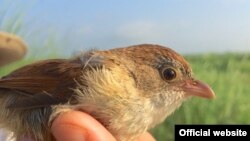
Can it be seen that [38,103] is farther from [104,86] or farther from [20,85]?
[104,86]

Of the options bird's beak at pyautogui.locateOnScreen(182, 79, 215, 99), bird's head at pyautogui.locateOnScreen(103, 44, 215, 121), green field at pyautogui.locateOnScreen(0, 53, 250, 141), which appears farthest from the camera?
green field at pyautogui.locateOnScreen(0, 53, 250, 141)

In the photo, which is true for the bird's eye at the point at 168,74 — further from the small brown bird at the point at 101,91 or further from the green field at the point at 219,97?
the green field at the point at 219,97

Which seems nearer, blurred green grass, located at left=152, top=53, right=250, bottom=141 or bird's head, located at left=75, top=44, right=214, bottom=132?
bird's head, located at left=75, top=44, right=214, bottom=132

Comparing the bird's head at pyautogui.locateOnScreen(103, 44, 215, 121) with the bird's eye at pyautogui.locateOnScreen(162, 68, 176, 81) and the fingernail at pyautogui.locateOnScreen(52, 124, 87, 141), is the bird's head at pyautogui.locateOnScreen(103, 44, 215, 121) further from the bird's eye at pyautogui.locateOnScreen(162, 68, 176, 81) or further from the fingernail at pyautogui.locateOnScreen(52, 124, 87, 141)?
the fingernail at pyautogui.locateOnScreen(52, 124, 87, 141)

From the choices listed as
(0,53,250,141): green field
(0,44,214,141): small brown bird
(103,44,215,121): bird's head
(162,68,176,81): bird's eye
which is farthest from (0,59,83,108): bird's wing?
(0,53,250,141): green field

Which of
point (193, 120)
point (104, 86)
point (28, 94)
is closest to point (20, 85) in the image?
point (28, 94)

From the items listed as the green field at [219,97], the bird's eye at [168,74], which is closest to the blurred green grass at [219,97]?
the green field at [219,97]
